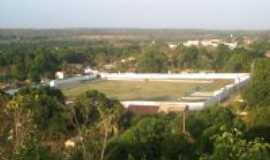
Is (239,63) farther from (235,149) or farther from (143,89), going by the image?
(235,149)

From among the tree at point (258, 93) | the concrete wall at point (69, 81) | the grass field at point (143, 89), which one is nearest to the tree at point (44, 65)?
the concrete wall at point (69, 81)

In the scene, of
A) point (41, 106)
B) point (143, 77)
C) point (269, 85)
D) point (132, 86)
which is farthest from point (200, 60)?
point (41, 106)

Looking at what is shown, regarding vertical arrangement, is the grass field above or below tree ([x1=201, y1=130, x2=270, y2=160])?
below

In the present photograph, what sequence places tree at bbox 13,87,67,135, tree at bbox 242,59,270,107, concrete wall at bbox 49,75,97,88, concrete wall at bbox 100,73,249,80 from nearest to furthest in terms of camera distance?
tree at bbox 13,87,67,135 → tree at bbox 242,59,270,107 → concrete wall at bbox 49,75,97,88 → concrete wall at bbox 100,73,249,80

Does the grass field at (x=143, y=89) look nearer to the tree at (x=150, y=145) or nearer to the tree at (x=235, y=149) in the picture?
the tree at (x=150, y=145)

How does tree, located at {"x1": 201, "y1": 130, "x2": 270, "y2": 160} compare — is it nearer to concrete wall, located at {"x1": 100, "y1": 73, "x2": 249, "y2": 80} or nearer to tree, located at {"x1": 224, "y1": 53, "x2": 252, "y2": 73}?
concrete wall, located at {"x1": 100, "y1": 73, "x2": 249, "y2": 80}

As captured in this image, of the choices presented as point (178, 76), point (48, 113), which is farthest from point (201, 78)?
point (48, 113)

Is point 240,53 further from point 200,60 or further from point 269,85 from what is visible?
point 269,85

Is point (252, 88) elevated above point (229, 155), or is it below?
below

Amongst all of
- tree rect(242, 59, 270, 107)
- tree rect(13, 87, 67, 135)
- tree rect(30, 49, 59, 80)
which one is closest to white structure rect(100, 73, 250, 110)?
tree rect(242, 59, 270, 107)
